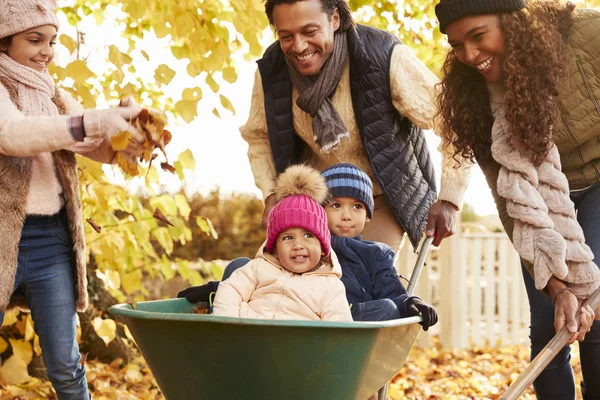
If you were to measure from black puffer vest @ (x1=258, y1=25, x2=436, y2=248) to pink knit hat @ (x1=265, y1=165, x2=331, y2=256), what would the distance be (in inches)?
14.9

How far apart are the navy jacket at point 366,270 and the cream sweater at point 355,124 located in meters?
0.38

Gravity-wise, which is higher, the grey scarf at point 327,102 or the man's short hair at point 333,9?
the man's short hair at point 333,9

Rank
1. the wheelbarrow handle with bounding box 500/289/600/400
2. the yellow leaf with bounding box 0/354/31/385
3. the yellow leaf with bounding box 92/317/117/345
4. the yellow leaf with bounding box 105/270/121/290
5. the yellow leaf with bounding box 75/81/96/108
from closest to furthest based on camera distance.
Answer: the wheelbarrow handle with bounding box 500/289/600/400 → the yellow leaf with bounding box 75/81/96/108 → the yellow leaf with bounding box 92/317/117/345 → the yellow leaf with bounding box 0/354/31/385 → the yellow leaf with bounding box 105/270/121/290

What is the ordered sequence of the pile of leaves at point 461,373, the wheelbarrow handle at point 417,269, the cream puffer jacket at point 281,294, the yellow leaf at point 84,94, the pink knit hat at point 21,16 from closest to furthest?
the cream puffer jacket at point 281,294 → the pink knit hat at point 21,16 → the wheelbarrow handle at point 417,269 → the yellow leaf at point 84,94 → the pile of leaves at point 461,373

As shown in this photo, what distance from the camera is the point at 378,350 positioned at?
7.00ft

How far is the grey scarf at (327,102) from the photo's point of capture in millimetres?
2869

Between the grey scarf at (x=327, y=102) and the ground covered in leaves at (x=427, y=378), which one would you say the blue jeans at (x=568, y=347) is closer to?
the grey scarf at (x=327, y=102)

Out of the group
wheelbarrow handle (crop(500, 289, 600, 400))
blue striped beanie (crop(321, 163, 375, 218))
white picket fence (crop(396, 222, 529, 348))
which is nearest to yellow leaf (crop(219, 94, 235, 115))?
blue striped beanie (crop(321, 163, 375, 218))

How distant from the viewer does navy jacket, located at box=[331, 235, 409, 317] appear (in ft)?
8.48

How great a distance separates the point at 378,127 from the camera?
114 inches

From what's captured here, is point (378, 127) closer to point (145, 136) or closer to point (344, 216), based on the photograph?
point (344, 216)

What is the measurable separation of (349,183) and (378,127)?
0.90ft

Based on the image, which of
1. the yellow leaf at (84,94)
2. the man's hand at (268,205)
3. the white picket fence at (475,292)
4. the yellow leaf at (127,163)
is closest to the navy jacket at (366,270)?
the man's hand at (268,205)

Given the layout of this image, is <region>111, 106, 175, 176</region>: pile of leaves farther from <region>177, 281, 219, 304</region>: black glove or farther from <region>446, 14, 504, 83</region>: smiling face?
<region>446, 14, 504, 83</region>: smiling face
